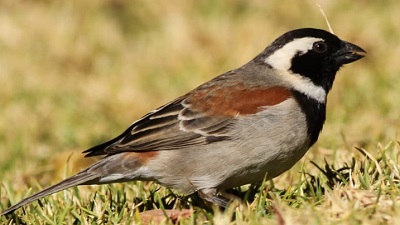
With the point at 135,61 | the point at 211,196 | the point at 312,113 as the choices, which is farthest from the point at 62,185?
the point at 135,61

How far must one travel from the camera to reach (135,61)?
11.2 meters

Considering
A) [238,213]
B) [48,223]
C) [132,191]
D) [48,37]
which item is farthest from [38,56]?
[238,213]

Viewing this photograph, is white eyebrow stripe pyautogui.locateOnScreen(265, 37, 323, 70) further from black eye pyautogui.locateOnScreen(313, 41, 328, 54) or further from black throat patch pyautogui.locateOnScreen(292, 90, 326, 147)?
black throat patch pyautogui.locateOnScreen(292, 90, 326, 147)

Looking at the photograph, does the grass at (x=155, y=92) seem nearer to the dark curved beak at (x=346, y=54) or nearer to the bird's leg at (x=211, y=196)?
the bird's leg at (x=211, y=196)

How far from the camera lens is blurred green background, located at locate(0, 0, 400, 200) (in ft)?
29.6

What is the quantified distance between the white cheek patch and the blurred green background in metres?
1.59

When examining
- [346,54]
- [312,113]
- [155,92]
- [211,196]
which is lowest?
[211,196]

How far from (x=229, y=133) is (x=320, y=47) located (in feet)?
3.32

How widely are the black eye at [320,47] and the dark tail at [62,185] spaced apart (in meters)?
1.77

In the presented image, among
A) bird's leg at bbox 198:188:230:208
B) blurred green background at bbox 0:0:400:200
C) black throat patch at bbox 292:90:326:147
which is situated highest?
blurred green background at bbox 0:0:400:200

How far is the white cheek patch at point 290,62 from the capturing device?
6.05 m

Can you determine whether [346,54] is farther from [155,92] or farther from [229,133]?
[155,92]

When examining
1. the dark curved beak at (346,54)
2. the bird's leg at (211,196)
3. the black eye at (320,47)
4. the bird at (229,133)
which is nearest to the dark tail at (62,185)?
the bird at (229,133)

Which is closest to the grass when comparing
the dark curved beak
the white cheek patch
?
the white cheek patch
